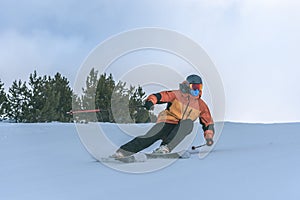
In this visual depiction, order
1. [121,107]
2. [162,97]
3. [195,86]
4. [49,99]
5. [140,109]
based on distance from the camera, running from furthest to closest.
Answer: [49,99], [121,107], [140,109], [195,86], [162,97]

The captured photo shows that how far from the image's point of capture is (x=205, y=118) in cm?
327

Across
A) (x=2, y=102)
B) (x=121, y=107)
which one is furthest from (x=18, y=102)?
(x=121, y=107)

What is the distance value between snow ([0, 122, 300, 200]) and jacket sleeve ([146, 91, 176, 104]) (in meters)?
0.54

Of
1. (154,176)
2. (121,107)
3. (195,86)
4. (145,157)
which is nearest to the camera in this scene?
(154,176)

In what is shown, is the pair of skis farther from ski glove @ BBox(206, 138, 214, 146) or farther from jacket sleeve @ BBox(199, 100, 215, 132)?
jacket sleeve @ BBox(199, 100, 215, 132)

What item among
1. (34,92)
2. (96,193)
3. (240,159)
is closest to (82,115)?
(240,159)

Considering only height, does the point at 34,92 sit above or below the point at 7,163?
above

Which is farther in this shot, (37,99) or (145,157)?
(37,99)

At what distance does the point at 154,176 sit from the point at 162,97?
1.10 m

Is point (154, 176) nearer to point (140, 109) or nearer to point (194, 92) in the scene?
point (194, 92)

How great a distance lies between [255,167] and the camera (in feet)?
6.99

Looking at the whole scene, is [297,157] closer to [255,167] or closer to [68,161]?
[255,167]

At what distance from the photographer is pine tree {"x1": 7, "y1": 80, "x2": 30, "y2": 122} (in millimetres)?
19750

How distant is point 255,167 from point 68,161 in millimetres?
1264
